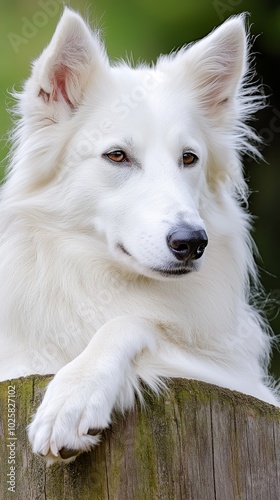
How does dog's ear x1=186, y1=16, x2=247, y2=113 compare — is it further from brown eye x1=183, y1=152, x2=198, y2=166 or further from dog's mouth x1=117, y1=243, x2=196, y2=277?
dog's mouth x1=117, y1=243, x2=196, y2=277

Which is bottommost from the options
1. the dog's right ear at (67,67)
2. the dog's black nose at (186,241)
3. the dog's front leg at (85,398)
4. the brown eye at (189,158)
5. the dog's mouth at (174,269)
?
the dog's front leg at (85,398)

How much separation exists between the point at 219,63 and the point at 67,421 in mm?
2317

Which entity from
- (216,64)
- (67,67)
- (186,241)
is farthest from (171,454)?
(216,64)

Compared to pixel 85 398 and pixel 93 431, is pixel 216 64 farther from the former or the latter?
pixel 93 431

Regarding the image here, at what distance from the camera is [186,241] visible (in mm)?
3398

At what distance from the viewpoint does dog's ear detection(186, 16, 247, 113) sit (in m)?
4.22

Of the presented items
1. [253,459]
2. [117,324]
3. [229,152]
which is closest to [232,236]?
[229,152]

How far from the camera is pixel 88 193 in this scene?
12.8ft

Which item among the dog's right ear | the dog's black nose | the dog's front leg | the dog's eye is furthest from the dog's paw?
the dog's right ear

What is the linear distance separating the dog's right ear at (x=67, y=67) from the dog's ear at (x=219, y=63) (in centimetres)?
52

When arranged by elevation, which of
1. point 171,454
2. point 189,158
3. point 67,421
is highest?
point 189,158

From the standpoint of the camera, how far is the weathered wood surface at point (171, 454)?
2.68 metres

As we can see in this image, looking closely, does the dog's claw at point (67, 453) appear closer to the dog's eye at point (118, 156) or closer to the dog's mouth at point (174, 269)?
the dog's mouth at point (174, 269)

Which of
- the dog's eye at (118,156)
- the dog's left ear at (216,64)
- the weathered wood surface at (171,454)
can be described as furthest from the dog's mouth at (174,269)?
the dog's left ear at (216,64)
